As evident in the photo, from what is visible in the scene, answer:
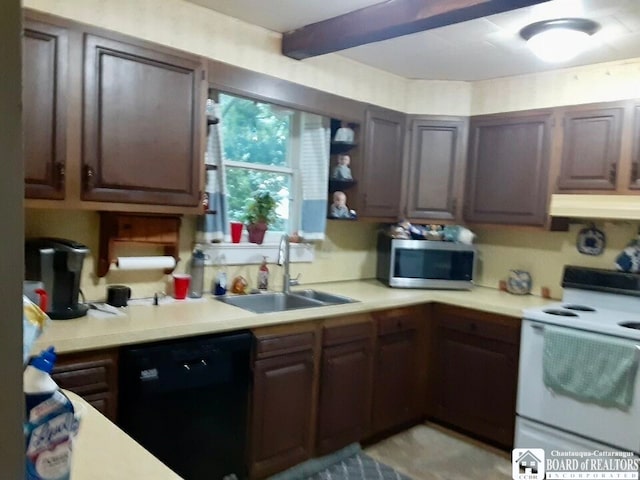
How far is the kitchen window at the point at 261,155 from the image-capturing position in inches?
120

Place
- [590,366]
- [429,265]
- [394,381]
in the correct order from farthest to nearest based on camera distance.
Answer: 1. [429,265]
2. [394,381]
3. [590,366]

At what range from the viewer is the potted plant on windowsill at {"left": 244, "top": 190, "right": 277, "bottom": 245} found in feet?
10.0

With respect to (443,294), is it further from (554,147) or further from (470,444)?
(554,147)

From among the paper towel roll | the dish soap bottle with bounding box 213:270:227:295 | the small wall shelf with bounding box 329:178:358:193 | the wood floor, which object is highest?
the small wall shelf with bounding box 329:178:358:193

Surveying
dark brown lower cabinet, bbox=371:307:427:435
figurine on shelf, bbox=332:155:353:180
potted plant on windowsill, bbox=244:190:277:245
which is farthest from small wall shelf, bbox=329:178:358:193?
dark brown lower cabinet, bbox=371:307:427:435

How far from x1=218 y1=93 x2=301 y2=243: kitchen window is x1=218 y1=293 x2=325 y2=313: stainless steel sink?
1.23 ft

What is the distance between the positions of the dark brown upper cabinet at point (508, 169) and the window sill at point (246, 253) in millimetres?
1200

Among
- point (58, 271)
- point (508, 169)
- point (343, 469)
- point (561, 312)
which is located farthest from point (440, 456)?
point (58, 271)

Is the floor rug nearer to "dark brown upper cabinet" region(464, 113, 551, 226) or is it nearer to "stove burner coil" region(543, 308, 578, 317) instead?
"stove burner coil" region(543, 308, 578, 317)

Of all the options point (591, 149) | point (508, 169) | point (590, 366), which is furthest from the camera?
point (508, 169)

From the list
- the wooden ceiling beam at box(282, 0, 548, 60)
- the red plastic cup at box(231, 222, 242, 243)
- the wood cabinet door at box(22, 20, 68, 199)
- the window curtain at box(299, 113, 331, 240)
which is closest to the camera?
the wood cabinet door at box(22, 20, 68, 199)

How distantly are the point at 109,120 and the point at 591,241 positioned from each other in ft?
9.50

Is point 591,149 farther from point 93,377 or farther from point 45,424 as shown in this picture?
point 45,424

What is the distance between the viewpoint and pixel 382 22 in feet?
8.03
